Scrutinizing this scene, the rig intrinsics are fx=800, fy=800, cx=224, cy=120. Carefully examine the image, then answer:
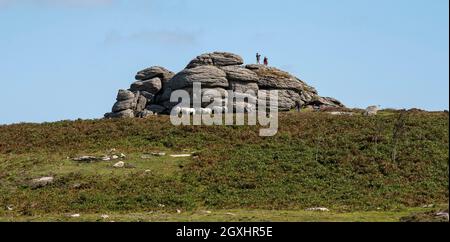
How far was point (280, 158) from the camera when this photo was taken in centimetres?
6112

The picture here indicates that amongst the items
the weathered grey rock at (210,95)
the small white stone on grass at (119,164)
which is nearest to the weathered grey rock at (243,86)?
the weathered grey rock at (210,95)

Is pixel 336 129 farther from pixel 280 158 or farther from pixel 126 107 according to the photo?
pixel 126 107

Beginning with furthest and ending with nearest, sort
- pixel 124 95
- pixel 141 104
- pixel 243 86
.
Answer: pixel 243 86
pixel 124 95
pixel 141 104

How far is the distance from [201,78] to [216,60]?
5.49 meters

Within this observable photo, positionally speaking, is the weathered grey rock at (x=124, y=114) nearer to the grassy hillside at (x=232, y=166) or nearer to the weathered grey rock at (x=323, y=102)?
the grassy hillside at (x=232, y=166)

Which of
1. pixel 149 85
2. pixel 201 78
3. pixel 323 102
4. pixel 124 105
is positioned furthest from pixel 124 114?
pixel 323 102

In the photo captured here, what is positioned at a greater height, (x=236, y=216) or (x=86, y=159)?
(x=86, y=159)

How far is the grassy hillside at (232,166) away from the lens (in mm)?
50281

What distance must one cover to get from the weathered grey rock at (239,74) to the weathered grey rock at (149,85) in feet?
24.2

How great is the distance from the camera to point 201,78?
85250mm

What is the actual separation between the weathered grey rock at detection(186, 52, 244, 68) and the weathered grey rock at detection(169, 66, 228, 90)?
7.06 feet

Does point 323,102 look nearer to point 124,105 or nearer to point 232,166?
point 124,105

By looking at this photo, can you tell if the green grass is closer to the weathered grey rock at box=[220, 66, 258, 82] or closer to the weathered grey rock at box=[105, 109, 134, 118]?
the weathered grey rock at box=[105, 109, 134, 118]

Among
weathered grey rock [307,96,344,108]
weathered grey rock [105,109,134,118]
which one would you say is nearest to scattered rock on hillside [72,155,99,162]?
weathered grey rock [105,109,134,118]
